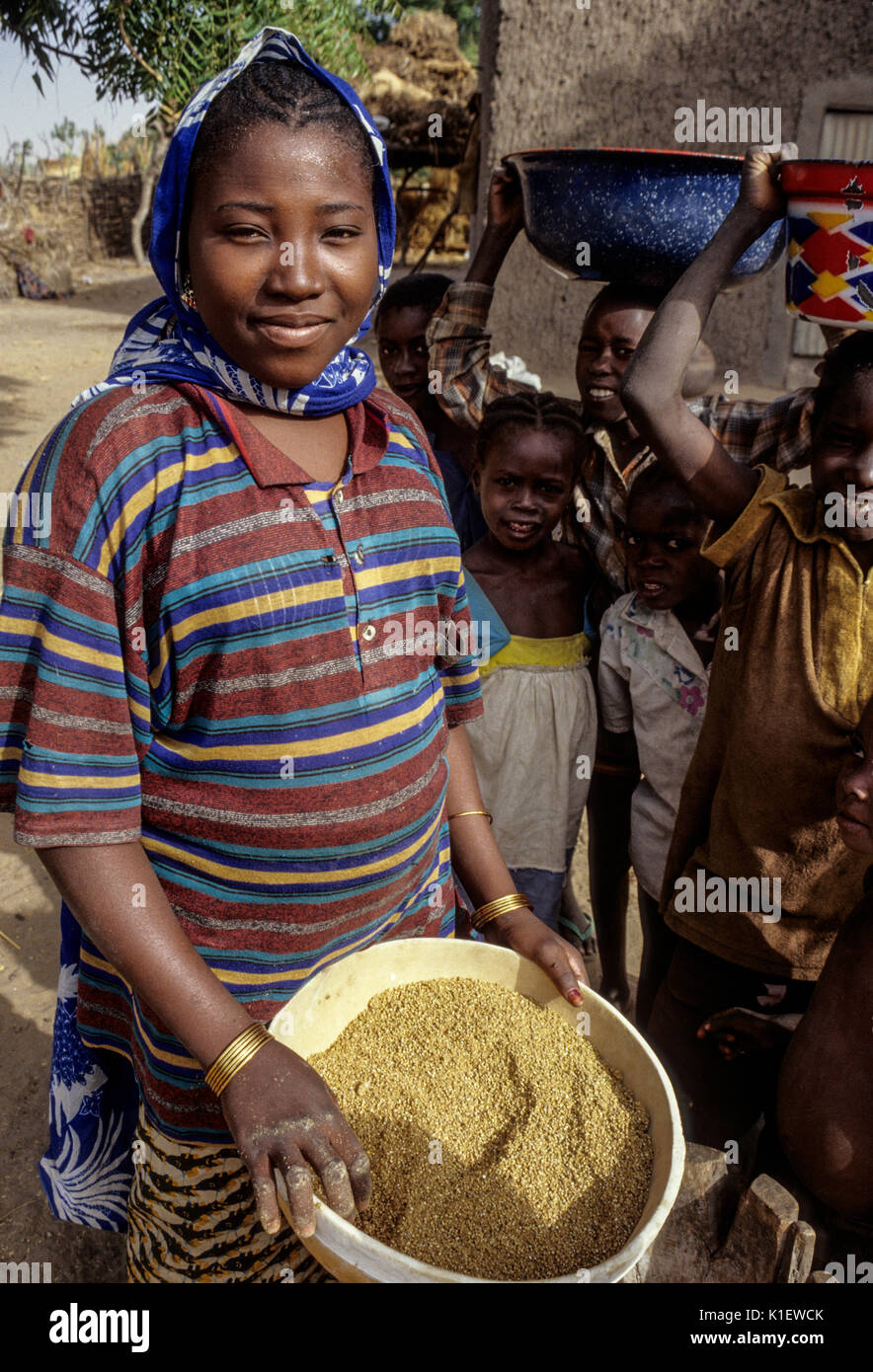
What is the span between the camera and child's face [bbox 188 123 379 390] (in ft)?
3.70

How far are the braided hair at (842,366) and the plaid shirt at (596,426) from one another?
46cm

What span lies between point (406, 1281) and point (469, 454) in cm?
243

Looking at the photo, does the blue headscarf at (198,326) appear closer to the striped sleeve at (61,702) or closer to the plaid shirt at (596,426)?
the striped sleeve at (61,702)

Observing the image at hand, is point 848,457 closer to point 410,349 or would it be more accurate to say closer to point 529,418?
point 529,418

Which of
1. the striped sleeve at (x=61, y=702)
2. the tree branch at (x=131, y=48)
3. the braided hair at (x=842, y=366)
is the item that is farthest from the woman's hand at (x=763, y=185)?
the tree branch at (x=131, y=48)

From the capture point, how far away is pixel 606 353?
2.59 metres

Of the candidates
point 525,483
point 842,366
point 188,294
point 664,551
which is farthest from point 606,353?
point 188,294

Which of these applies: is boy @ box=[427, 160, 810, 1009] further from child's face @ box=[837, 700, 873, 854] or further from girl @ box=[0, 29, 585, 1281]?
girl @ box=[0, 29, 585, 1281]

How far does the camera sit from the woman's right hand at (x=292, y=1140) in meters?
1.06

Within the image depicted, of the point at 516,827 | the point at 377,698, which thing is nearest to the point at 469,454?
the point at 516,827

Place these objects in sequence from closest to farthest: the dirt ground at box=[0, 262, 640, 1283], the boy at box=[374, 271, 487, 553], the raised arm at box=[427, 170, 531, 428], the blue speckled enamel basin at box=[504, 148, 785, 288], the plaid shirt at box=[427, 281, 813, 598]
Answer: the blue speckled enamel basin at box=[504, 148, 785, 288], the dirt ground at box=[0, 262, 640, 1283], the plaid shirt at box=[427, 281, 813, 598], the raised arm at box=[427, 170, 531, 428], the boy at box=[374, 271, 487, 553]

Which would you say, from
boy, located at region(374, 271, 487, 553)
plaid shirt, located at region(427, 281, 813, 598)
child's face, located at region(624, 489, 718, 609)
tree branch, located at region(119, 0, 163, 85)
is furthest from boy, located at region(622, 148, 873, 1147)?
→ tree branch, located at region(119, 0, 163, 85)

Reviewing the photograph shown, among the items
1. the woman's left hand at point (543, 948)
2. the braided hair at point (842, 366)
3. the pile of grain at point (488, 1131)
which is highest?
the braided hair at point (842, 366)

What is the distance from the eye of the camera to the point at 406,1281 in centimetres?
102
